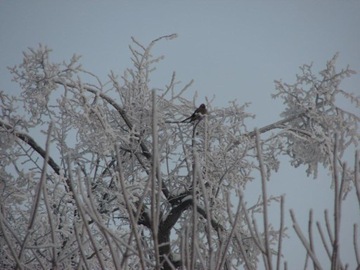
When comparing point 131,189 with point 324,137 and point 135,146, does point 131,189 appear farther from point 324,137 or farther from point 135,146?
point 324,137

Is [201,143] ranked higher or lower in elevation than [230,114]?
lower

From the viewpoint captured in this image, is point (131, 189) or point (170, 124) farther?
point (170, 124)

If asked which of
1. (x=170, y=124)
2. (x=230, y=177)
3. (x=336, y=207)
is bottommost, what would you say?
(x=336, y=207)

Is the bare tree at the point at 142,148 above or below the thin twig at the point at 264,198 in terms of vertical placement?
above

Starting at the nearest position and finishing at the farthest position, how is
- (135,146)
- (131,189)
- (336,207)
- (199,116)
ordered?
1. (336,207)
2. (131,189)
3. (199,116)
4. (135,146)

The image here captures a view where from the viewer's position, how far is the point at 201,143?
677 cm

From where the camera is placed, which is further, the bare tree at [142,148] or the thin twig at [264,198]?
the bare tree at [142,148]

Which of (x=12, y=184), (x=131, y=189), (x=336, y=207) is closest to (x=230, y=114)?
(x=131, y=189)

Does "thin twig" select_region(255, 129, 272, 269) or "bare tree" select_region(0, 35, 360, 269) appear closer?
"thin twig" select_region(255, 129, 272, 269)

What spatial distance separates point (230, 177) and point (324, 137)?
1893mm

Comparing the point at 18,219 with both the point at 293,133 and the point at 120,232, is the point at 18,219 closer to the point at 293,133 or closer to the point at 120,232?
the point at 120,232

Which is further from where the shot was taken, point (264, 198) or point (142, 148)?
point (142, 148)

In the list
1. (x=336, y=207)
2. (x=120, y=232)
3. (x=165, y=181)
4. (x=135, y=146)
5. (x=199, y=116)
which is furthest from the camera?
(x=165, y=181)

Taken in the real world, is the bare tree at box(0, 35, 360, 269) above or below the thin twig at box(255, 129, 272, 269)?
above
